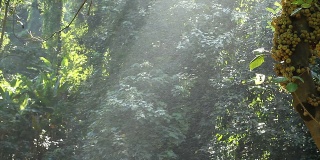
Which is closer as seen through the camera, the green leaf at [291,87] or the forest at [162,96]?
the green leaf at [291,87]

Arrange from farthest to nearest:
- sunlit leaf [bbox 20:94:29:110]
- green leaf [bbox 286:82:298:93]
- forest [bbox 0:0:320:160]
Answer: sunlit leaf [bbox 20:94:29:110]
forest [bbox 0:0:320:160]
green leaf [bbox 286:82:298:93]

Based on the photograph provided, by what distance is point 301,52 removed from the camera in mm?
1382

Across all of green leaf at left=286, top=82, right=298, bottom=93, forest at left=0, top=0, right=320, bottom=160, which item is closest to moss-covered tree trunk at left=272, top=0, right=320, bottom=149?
green leaf at left=286, top=82, right=298, bottom=93

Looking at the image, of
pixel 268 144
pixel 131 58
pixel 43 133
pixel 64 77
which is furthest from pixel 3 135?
pixel 268 144

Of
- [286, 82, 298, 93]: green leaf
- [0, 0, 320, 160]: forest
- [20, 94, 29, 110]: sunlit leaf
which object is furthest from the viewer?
[20, 94, 29, 110]: sunlit leaf

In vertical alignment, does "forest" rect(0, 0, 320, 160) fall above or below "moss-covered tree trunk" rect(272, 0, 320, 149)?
above

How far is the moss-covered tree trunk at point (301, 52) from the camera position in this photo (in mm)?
1329

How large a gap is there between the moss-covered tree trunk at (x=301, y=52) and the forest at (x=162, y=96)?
534 centimetres

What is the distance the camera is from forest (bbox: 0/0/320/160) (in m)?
7.53

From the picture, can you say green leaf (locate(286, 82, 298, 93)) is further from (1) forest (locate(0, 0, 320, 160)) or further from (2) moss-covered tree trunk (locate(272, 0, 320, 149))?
(1) forest (locate(0, 0, 320, 160))

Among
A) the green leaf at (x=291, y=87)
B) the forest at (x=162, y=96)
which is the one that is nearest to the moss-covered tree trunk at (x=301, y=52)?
the green leaf at (x=291, y=87)

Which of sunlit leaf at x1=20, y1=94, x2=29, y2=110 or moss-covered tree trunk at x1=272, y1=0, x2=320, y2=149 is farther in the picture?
sunlit leaf at x1=20, y1=94, x2=29, y2=110

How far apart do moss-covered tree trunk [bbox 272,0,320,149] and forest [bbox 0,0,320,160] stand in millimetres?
5345

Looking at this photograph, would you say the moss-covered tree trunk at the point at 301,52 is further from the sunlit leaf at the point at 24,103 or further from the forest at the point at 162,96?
the sunlit leaf at the point at 24,103
